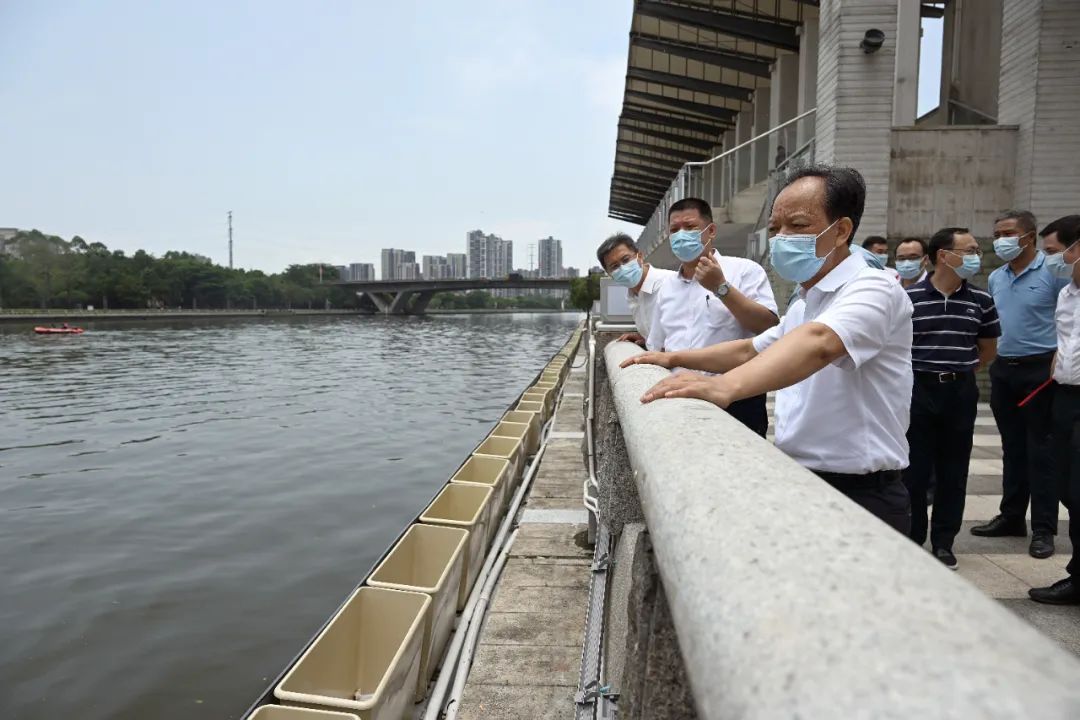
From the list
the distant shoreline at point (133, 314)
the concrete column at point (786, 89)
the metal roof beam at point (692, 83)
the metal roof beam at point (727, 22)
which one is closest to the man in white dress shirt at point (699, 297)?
the metal roof beam at point (727, 22)

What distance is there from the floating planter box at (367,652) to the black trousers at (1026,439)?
352 centimetres

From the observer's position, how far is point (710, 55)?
21.7 m

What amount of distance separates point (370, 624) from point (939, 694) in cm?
433

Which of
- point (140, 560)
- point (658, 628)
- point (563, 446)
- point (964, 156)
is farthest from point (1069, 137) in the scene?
point (140, 560)

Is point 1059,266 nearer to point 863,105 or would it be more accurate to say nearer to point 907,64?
point 863,105

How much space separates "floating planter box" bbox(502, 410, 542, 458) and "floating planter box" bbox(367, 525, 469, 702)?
459 cm

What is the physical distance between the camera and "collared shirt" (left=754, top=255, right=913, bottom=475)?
1972mm

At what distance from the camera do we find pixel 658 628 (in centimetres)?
140

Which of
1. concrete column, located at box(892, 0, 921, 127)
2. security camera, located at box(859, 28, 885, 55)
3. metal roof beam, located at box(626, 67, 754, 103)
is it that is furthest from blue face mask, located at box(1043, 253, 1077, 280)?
metal roof beam, located at box(626, 67, 754, 103)

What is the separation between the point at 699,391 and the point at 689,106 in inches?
1103

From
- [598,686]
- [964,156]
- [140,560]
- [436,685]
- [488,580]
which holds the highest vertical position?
[964,156]

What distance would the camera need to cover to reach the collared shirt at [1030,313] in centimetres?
449

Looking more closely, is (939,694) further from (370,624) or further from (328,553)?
(328,553)

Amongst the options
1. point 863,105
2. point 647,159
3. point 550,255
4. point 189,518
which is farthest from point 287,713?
point 550,255
